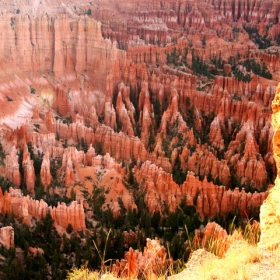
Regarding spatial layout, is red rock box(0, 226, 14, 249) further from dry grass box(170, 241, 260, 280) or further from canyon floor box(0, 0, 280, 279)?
dry grass box(170, 241, 260, 280)

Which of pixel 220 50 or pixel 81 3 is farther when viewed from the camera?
pixel 81 3

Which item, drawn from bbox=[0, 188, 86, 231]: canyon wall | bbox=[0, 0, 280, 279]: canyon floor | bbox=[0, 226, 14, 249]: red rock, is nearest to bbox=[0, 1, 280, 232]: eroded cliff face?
bbox=[0, 0, 280, 279]: canyon floor

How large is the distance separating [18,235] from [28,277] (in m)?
2.98

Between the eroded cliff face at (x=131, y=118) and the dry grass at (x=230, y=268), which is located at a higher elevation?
the dry grass at (x=230, y=268)

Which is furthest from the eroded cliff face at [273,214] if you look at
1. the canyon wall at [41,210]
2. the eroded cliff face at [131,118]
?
the eroded cliff face at [131,118]

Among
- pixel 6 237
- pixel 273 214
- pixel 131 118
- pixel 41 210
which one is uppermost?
pixel 273 214

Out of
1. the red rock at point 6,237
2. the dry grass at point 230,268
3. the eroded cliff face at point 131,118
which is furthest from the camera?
the eroded cliff face at point 131,118

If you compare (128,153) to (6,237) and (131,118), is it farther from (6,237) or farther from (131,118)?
(6,237)

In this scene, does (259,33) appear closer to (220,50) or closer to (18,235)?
(220,50)

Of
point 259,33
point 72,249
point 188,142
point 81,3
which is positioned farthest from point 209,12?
point 72,249

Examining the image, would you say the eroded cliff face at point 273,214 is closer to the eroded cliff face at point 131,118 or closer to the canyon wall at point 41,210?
the canyon wall at point 41,210

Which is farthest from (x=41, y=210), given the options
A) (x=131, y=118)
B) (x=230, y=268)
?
(x=230, y=268)

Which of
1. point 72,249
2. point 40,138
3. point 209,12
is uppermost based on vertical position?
point 209,12

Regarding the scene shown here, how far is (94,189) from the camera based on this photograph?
26.7 metres
